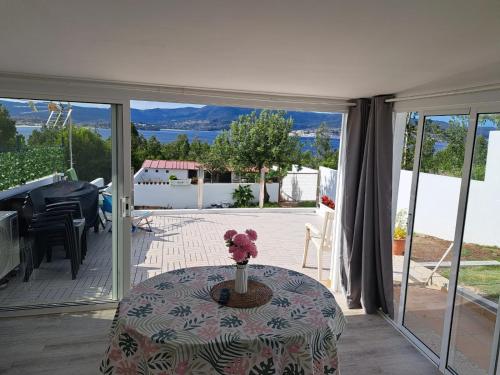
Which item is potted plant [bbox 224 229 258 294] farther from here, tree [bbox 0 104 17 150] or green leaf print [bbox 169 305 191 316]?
tree [bbox 0 104 17 150]

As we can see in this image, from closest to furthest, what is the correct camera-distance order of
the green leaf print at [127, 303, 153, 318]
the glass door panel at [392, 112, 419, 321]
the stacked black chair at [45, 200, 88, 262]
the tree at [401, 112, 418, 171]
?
the green leaf print at [127, 303, 153, 318]
the stacked black chair at [45, 200, 88, 262]
the glass door panel at [392, 112, 419, 321]
the tree at [401, 112, 418, 171]

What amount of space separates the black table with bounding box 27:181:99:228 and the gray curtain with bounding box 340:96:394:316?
2.47 m

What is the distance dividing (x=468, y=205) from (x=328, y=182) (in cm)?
638

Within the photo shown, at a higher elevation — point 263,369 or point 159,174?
point 159,174

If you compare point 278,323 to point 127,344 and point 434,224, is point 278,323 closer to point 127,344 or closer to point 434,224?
point 127,344

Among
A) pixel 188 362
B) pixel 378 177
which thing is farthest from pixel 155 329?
pixel 378 177

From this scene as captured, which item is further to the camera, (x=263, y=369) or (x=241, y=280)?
(x=241, y=280)

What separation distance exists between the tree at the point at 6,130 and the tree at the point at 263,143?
7529 millimetres

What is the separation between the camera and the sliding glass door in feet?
7.83

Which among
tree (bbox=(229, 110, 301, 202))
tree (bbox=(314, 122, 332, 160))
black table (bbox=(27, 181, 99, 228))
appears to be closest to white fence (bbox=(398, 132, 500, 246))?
black table (bbox=(27, 181, 99, 228))

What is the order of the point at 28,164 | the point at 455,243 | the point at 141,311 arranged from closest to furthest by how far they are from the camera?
the point at 141,311 < the point at 455,243 < the point at 28,164

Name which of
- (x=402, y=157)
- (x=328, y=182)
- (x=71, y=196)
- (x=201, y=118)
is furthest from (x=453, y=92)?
(x=201, y=118)

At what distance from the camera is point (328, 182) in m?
8.85

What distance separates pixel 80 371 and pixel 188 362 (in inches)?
51.8
